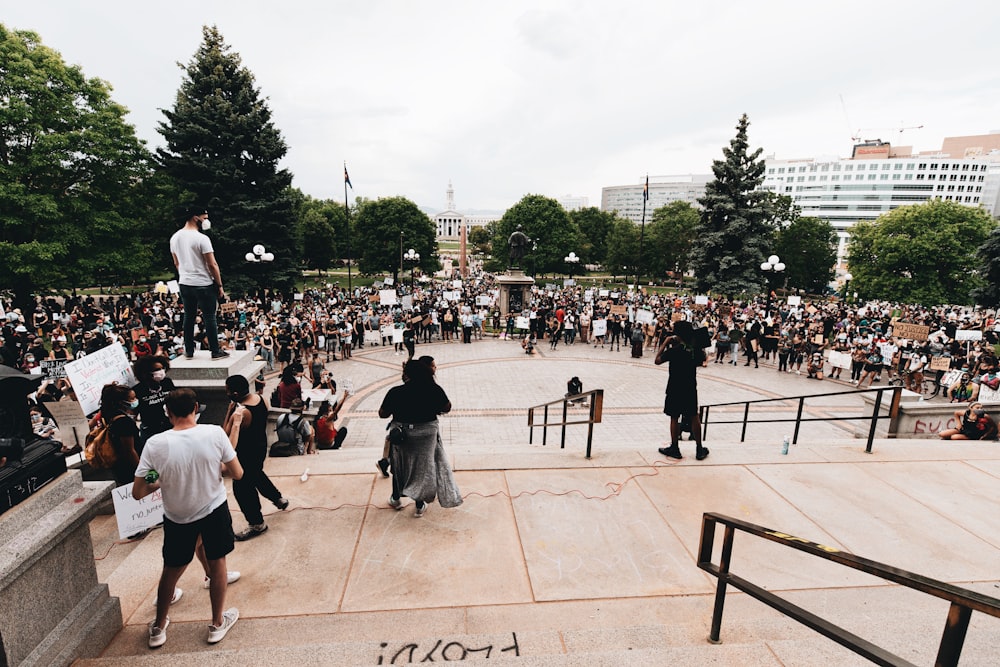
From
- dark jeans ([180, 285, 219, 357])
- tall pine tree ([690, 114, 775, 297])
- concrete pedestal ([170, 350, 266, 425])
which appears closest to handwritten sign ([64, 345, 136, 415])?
concrete pedestal ([170, 350, 266, 425])

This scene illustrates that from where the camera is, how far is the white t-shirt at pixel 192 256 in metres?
6.22

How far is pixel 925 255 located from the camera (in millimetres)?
37000

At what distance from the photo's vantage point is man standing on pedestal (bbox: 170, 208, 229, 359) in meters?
6.23

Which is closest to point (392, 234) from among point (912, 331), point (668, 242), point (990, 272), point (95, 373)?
point (668, 242)

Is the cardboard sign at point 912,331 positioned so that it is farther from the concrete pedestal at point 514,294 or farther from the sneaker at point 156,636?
the sneaker at point 156,636

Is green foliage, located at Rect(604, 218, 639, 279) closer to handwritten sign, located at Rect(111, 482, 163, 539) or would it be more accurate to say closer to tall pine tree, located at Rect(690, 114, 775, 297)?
tall pine tree, located at Rect(690, 114, 775, 297)

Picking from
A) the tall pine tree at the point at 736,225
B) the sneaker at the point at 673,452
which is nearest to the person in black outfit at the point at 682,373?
the sneaker at the point at 673,452

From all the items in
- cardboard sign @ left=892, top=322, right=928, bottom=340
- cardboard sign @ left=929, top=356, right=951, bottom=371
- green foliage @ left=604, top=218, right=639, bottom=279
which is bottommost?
cardboard sign @ left=929, top=356, right=951, bottom=371

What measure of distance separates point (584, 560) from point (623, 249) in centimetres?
7158

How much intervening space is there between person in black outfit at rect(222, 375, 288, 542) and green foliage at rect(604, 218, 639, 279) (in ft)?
231

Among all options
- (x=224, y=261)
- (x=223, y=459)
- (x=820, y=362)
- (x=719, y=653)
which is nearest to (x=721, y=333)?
(x=820, y=362)

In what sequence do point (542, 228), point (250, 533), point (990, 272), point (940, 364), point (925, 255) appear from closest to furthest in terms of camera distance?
point (250, 533)
point (940, 364)
point (990, 272)
point (925, 255)
point (542, 228)

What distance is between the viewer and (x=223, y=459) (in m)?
3.44

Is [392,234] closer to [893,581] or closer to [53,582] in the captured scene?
[53,582]
